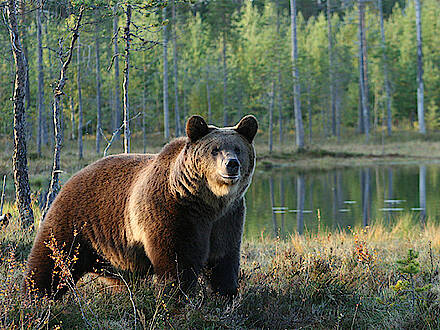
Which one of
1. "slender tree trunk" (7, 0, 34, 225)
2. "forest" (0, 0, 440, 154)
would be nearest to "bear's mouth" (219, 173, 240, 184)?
"slender tree trunk" (7, 0, 34, 225)

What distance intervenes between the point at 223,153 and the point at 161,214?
0.71 m

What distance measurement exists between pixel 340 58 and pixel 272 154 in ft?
83.9

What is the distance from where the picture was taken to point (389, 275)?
6199mm

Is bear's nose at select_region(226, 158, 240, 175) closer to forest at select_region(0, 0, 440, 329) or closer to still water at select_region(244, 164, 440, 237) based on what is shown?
forest at select_region(0, 0, 440, 329)

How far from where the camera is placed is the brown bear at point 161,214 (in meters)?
4.09

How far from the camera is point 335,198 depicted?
1952cm

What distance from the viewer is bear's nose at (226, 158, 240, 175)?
3799 millimetres

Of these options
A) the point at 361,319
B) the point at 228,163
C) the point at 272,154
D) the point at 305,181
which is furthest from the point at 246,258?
the point at 272,154

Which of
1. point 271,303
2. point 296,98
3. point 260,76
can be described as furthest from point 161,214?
point 260,76

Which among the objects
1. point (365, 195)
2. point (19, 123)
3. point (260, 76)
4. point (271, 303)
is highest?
point (260, 76)

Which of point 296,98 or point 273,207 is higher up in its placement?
point 296,98

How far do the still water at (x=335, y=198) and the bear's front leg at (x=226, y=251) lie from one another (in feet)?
16.4

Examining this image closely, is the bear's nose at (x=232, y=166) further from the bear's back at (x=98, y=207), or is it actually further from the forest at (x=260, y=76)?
the forest at (x=260, y=76)

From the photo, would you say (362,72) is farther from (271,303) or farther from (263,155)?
(271,303)
